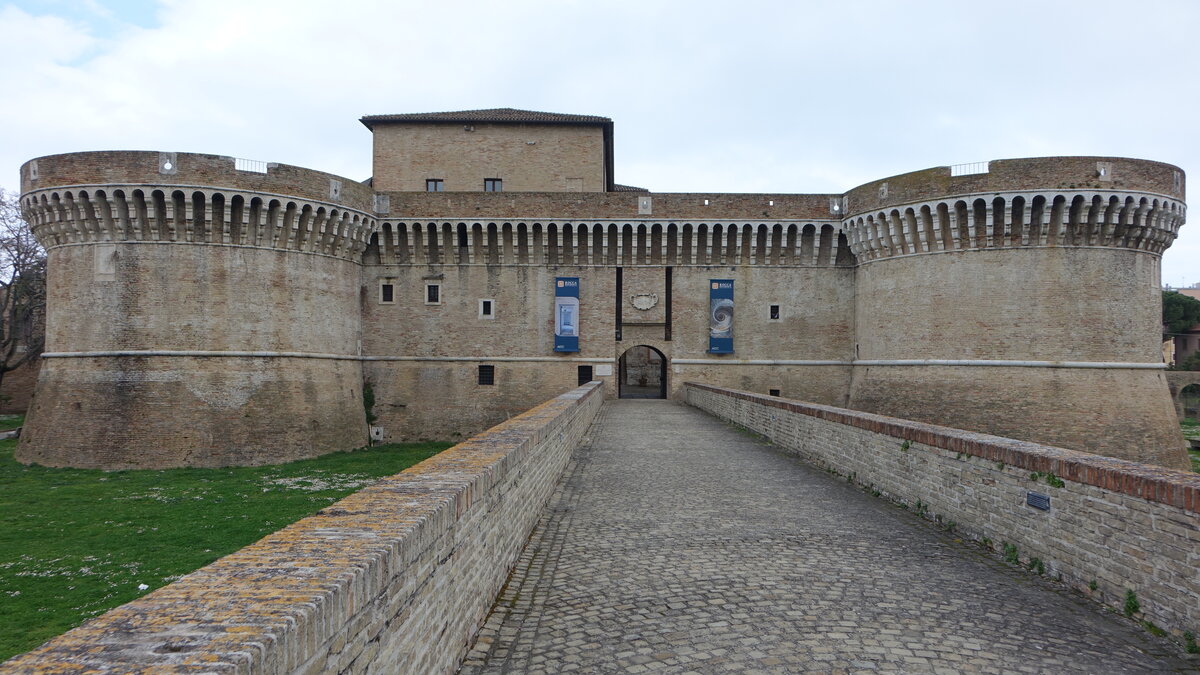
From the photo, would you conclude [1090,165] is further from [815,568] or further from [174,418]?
[174,418]

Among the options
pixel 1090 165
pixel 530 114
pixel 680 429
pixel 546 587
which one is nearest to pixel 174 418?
pixel 680 429

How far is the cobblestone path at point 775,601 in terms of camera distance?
14.9 feet

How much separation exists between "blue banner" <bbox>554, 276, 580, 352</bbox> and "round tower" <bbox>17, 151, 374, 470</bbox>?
353 inches

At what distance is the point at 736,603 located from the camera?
5.55 metres

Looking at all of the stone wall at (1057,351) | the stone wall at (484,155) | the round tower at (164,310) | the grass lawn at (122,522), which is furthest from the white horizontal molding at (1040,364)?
the round tower at (164,310)

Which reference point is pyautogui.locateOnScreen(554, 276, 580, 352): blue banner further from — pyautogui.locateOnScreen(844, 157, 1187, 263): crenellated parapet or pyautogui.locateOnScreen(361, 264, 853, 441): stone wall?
pyautogui.locateOnScreen(844, 157, 1187, 263): crenellated parapet

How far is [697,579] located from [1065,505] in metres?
3.10

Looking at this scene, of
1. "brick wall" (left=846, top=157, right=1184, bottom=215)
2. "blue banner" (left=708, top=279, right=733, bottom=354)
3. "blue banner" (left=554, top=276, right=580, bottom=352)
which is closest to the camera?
"brick wall" (left=846, top=157, right=1184, bottom=215)

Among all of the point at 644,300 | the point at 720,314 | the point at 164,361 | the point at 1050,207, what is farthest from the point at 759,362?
the point at 164,361

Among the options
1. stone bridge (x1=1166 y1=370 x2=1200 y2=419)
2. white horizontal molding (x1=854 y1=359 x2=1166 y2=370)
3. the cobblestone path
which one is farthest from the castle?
stone bridge (x1=1166 y1=370 x2=1200 y2=419)

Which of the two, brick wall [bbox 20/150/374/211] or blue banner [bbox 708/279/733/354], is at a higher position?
brick wall [bbox 20/150/374/211]

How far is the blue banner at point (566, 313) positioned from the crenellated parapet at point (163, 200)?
9151 mm

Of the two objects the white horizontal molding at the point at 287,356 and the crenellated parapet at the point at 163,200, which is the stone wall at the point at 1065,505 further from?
the crenellated parapet at the point at 163,200

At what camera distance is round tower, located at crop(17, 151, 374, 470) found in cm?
2170
